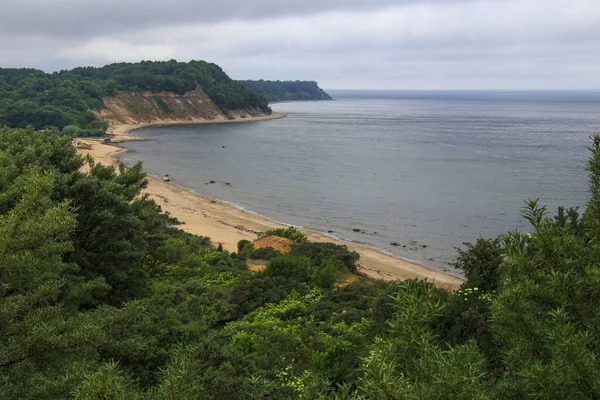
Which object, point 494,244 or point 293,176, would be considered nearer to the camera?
point 494,244

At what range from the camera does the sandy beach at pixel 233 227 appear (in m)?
30.7

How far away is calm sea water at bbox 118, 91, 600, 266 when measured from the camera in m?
42.4

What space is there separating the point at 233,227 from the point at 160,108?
375ft

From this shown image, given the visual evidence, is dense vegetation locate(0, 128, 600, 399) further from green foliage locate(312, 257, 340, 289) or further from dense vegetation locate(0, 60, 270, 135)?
dense vegetation locate(0, 60, 270, 135)

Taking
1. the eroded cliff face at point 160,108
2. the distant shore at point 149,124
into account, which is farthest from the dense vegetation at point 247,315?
the eroded cliff face at point 160,108

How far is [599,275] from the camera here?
4906 mm

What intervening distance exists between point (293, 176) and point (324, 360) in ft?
173

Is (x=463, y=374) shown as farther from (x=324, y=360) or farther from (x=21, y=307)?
(x=324, y=360)

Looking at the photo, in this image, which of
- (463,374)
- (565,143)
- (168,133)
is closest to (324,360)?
(463,374)

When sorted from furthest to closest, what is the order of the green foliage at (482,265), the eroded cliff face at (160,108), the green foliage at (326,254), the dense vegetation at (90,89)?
the eroded cliff face at (160,108) < the dense vegetation at (90,89) < the green foliage at (326,254) < the green foliage at (482,265)

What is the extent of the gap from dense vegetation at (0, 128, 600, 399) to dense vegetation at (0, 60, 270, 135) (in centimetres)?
8230

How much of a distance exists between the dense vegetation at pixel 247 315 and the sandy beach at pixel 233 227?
718 centimetres

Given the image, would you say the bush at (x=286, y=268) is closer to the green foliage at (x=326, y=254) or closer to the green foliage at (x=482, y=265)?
the green foliage at (x=326, y=254)

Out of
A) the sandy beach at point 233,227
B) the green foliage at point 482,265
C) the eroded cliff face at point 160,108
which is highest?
the eroded cliff face at point 160,108
